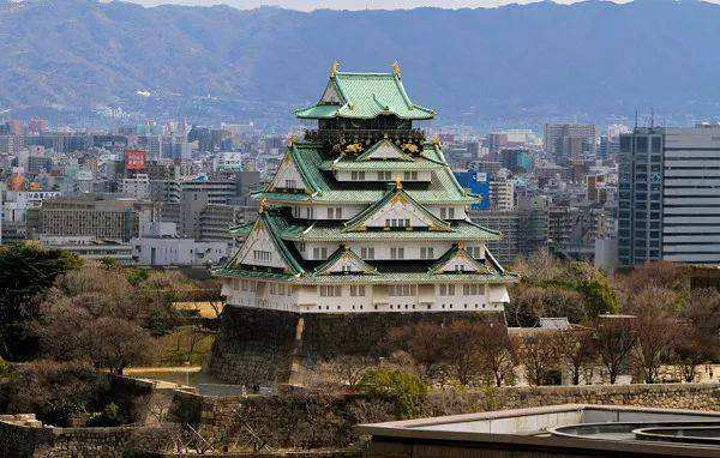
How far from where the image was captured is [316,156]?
6228 centimetres

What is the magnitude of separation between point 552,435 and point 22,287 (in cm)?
3717

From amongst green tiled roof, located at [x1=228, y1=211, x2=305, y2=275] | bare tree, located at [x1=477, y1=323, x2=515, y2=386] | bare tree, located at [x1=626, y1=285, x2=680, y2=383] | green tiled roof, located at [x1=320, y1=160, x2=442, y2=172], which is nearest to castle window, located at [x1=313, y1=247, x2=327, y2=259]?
green tiled roof, located at [x1=228, y1=211, x2=305, y2=275]

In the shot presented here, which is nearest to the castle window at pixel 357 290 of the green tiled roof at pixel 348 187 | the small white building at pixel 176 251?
the green tiled roof at pixel 348 187

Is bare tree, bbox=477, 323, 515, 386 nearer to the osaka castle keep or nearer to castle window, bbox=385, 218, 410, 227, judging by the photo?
the osaka castle keep

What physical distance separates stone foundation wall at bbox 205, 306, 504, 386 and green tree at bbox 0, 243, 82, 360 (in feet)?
18.1

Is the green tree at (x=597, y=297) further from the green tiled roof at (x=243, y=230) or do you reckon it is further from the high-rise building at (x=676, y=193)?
the high-rise building at (x=676, y=193)

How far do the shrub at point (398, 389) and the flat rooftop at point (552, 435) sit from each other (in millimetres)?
14447

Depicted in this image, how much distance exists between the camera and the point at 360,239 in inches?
2362

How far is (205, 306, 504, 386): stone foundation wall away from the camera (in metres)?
58.6

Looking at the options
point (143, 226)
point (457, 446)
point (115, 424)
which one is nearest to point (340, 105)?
point (115, 424)

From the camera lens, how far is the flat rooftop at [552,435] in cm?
3139

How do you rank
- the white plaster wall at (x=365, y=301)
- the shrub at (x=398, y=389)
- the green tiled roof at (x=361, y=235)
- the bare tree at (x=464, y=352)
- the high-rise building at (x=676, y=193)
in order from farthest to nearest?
the high-rise building at (x=676, y=193) → the green tiled roof at (x=361, y=235) → the white plaster wall at (x=365, y=301) → the bare tree at (x=464, y=352) → the shrub at (x=398, y=389)

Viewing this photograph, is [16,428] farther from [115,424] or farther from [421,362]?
[421,362]

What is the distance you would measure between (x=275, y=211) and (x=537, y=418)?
2573 cm
